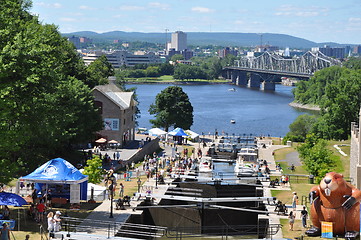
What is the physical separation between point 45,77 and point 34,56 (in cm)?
147

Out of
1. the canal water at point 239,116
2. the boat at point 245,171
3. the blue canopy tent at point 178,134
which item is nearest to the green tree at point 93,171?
the boat at point 245,171

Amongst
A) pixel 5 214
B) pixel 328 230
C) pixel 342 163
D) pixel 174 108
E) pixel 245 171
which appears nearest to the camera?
pixel 5 214

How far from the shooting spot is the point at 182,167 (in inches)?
2249

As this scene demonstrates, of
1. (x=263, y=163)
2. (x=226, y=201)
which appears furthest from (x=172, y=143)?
(x=226, y=201)

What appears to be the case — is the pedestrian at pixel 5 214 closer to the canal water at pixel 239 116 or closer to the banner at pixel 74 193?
the banner at pixel 74 193

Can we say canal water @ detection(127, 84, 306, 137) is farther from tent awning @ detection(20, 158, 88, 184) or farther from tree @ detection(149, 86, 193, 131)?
tent awning @ detection(20, 158, 88, 184)

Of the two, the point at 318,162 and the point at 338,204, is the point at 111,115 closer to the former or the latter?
the point at 318,162

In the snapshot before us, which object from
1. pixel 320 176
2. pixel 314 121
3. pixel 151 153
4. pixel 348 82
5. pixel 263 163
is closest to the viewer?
pixel 320 176

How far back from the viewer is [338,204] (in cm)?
3189

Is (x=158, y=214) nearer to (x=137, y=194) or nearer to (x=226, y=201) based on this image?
(x=137, y=194)

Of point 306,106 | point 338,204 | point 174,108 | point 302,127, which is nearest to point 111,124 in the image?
point 174,108

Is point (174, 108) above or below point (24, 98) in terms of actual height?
below

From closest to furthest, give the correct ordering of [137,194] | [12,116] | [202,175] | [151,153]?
[12,116], [137,194], [202,175], [151,153]

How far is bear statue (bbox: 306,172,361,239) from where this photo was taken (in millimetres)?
31734
